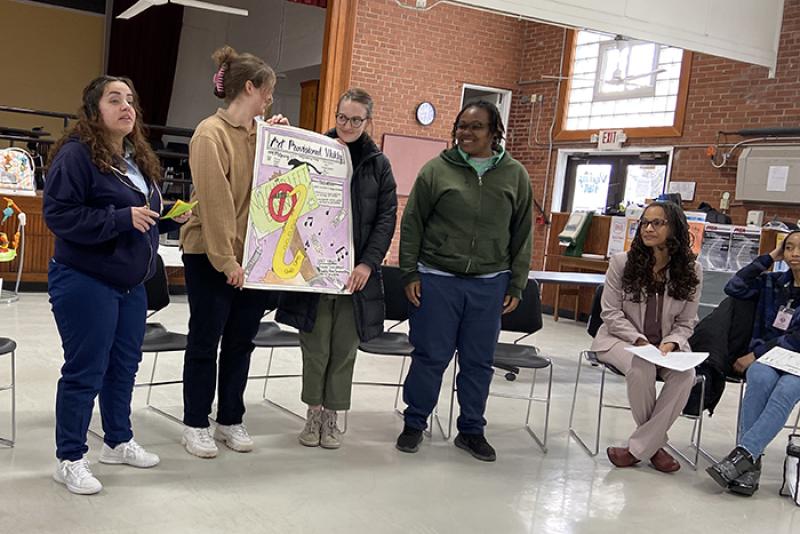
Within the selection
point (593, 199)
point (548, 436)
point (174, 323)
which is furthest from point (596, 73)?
point (548, 436)

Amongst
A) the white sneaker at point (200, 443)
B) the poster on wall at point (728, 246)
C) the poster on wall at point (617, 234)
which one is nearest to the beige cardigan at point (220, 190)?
the white sneaker at point (200, 443)

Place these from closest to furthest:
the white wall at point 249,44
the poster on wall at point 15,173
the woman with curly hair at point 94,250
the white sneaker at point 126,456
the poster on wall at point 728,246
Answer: the woman with curly hair at point 94,250
the white sneaker at point 126,456
the poster on wall at point 15,173
the poster on wall at point 728,246
the white wall at point 249,44

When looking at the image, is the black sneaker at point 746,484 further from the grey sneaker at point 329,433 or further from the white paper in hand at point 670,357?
the grey sneaker at point 329,433

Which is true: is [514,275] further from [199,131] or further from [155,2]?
[155,2]

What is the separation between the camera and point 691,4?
706cm

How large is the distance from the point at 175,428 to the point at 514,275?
5.51ft

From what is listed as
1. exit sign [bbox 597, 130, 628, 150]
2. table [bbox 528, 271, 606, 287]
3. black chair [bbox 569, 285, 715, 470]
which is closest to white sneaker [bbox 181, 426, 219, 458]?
black chair [bbox 569, 285, 715, 470]

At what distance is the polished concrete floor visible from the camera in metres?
2.71

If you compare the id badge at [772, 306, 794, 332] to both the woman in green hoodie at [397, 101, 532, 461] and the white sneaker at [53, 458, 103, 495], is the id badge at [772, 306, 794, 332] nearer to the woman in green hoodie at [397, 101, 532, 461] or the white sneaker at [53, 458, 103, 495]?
the woman in green hoodie at [397, 101, 532, 461]

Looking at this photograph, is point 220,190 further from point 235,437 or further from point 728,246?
point 728,246

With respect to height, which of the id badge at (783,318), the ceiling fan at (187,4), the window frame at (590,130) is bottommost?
the id badge at (783,318)

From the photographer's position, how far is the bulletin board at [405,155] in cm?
998

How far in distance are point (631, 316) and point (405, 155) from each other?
6.53 metres

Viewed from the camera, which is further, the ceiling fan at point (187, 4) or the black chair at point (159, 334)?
the ceiling fan at point (187, 4)
